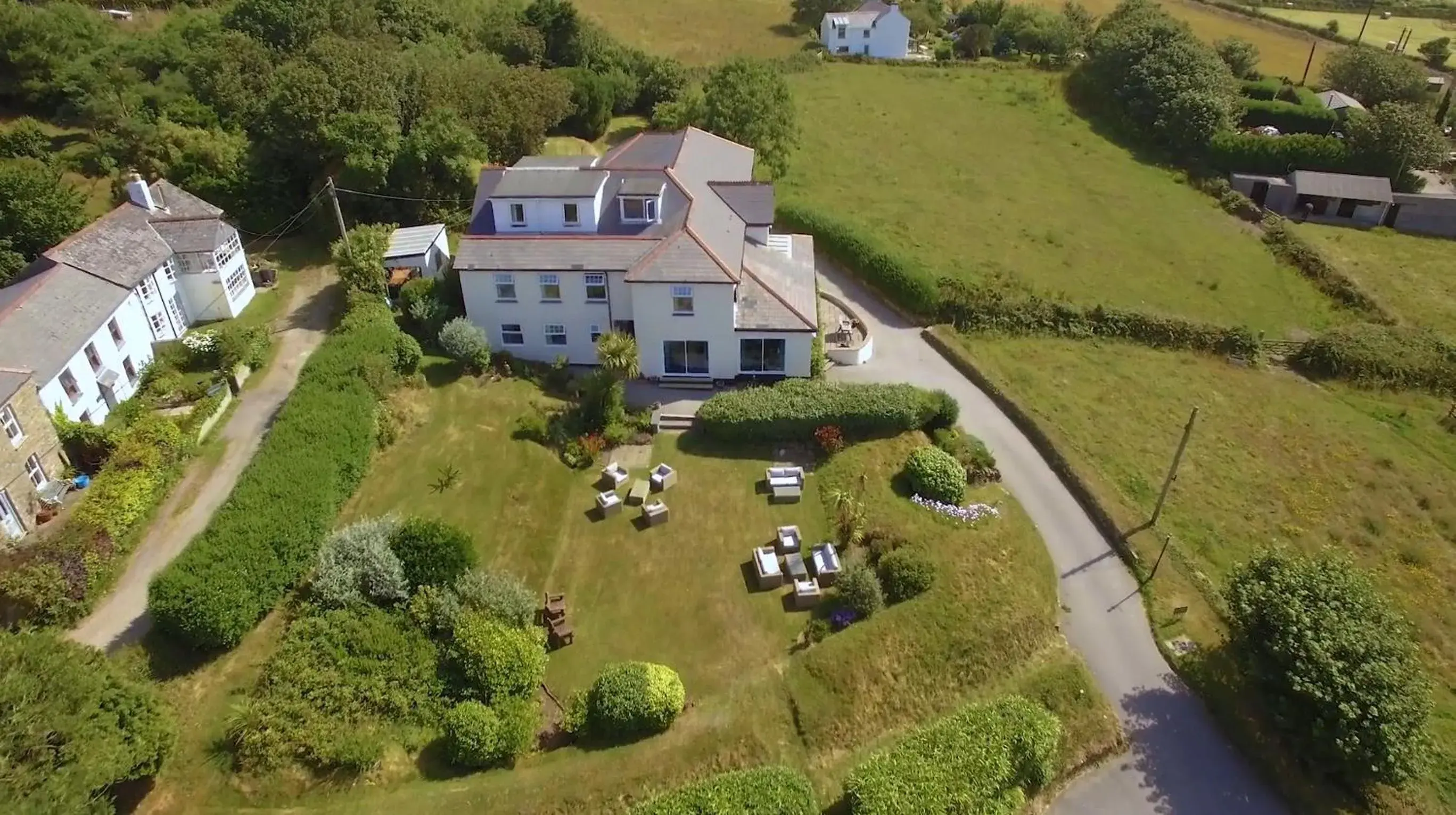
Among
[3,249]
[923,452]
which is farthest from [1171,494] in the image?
[3,249]

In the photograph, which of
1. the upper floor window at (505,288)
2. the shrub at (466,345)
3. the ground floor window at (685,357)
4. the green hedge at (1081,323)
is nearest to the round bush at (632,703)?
the ground floor window at (685,357)

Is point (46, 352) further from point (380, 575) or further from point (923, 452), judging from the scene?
point (923, 452)

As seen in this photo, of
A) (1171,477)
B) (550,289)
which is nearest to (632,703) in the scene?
(550,289)

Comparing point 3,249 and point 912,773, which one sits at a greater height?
point 3,249

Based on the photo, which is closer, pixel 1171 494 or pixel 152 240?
pixel 1171 494

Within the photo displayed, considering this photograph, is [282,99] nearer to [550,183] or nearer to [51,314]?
[550,183]

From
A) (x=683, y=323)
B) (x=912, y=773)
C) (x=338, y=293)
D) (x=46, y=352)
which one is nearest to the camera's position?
(x=912, y=773)

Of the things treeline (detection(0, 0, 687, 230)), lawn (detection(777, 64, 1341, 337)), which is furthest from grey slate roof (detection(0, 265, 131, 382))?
lawn (detection(777, 64, 1341, 337))
